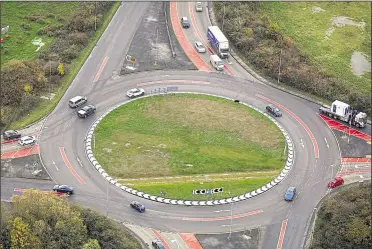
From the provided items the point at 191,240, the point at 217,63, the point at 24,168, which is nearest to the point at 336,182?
the point at 191,240

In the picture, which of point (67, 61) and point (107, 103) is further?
point (67, 61)

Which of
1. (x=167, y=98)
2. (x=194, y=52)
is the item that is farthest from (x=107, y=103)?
(x=194, y=52)

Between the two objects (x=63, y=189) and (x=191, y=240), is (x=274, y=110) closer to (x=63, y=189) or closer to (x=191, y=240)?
(x=191, y=240)

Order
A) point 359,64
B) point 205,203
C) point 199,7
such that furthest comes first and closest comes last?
point 199,7 → point 359,64 → point 205,203

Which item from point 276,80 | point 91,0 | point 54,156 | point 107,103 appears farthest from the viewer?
point 91,0

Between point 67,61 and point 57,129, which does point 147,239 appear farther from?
point 67,61

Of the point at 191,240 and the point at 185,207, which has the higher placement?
the point at 185,207
